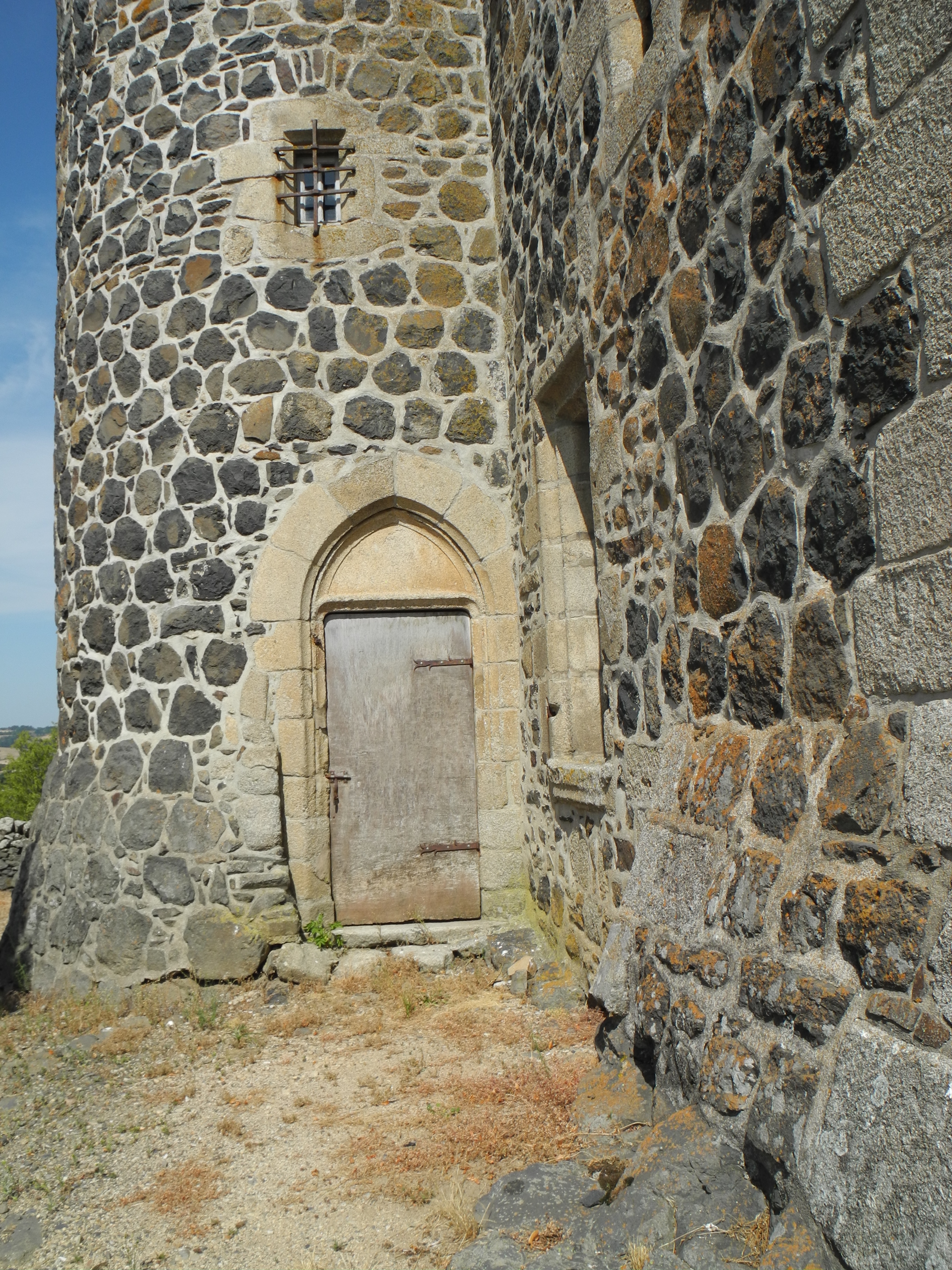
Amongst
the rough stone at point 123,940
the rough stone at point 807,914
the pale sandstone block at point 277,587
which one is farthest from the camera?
the pale sandstone block at point 277,587

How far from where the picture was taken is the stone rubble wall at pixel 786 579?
183cm

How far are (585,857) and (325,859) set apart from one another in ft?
6.53

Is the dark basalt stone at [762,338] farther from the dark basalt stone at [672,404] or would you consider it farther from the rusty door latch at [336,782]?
the rusty door latch at [336,782]

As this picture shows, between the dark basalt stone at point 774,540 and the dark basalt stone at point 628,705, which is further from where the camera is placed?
the dark basalt stone at point 628,705

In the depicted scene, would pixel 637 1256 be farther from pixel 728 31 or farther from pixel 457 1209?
pixel 728 31

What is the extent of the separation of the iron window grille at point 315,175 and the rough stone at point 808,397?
4.46 metres

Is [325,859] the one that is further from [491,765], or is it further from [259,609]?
[259,609]

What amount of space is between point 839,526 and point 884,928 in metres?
0.90

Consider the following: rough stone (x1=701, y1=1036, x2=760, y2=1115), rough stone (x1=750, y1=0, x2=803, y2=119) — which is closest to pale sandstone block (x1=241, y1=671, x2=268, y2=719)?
rough stone (x1=701, y1=1036, x2=760, y2=1115)

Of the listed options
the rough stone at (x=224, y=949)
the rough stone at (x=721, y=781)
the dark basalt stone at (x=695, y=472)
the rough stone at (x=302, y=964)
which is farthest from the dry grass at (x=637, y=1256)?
the rough stone at (x=224, y=949)

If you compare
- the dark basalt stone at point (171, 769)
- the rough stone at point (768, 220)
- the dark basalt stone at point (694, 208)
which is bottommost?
the dark basalt stone at point (171, 769)

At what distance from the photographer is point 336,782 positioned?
19.6ft

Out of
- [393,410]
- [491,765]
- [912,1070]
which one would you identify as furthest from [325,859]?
[912,1070]

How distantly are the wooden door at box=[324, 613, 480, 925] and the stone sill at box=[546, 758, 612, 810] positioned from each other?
3.53 feet
